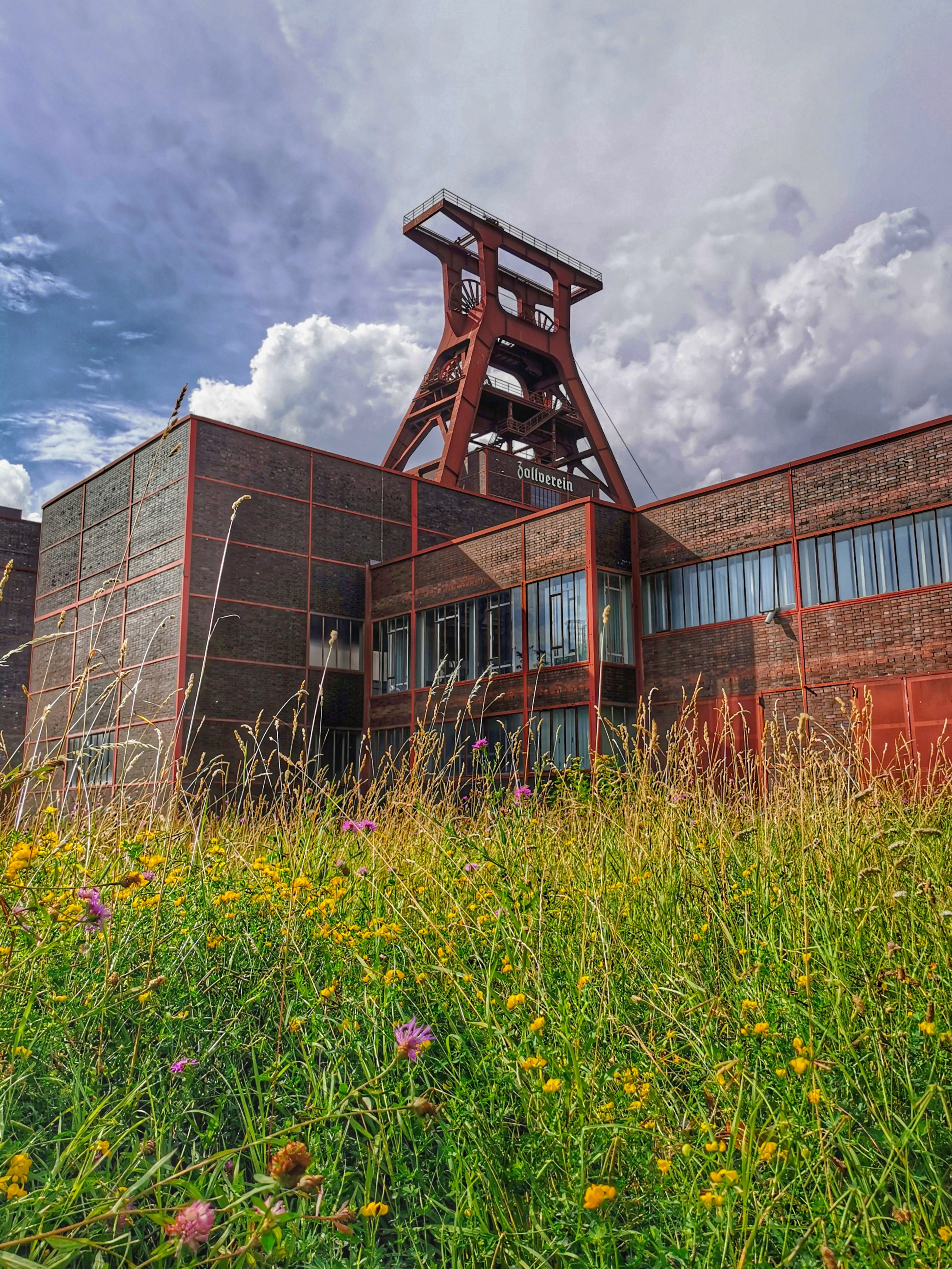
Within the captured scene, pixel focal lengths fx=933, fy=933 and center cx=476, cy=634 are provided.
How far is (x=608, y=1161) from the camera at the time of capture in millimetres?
2045

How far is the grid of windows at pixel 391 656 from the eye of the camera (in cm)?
2639

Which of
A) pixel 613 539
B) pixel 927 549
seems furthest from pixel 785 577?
pixel 613 539

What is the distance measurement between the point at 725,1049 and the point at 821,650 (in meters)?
17.5

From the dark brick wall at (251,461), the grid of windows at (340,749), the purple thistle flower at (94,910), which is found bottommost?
the purple thistle flower at (94,910)

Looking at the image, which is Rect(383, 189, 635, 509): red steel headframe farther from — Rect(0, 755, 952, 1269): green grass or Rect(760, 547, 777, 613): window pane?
Rect(0, 755, 952, 1269): green grass

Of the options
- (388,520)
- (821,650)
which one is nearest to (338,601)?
(388,520)

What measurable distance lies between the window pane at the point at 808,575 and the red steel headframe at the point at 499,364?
1915 centimetres

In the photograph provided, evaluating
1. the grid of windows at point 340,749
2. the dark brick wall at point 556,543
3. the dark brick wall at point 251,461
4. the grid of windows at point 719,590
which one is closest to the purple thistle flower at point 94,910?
the grid of windows at point 719,590

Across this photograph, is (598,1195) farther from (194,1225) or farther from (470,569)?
(470,569)

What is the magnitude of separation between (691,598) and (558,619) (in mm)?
3100

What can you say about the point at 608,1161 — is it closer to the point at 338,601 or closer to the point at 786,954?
the point at 786,954

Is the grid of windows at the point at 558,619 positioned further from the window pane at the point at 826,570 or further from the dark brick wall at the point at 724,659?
the window pane at the point at 826,570

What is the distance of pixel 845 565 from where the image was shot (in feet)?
61.9

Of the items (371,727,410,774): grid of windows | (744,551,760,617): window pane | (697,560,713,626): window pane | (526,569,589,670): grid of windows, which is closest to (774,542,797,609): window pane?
(744,551,760,617): window pane
